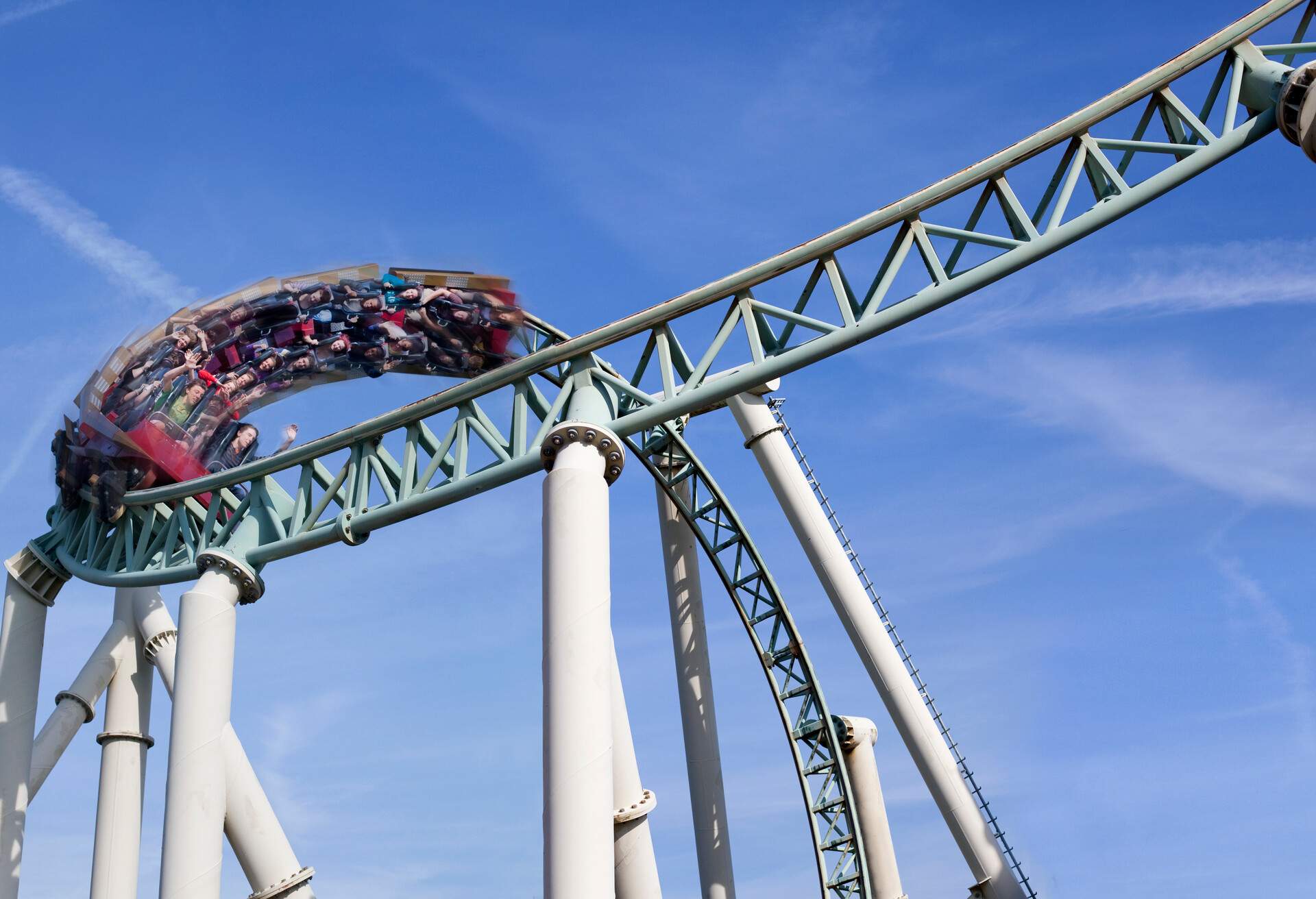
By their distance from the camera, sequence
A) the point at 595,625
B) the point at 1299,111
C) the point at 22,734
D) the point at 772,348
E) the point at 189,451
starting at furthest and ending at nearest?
the point at 22,734, the point at 189,451, the point at 772,348, the point at 1299,111, the point at 595,625

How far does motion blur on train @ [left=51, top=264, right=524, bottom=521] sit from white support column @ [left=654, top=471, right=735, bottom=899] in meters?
5.55

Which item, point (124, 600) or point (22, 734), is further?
point (124, 600)

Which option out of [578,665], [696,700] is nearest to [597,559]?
[578,665]

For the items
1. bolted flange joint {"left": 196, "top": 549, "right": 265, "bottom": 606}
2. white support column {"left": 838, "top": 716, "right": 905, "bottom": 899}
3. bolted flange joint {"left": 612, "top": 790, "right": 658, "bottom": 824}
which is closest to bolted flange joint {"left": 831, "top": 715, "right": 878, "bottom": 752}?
white support column {"left": 838, "top": 716, "right": 905, "bottom": 899}

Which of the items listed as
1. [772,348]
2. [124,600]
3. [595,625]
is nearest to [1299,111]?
[772,348]

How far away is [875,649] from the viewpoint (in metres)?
17.6

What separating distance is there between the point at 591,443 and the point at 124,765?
31.8 feet

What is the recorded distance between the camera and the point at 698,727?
19156 millimetres

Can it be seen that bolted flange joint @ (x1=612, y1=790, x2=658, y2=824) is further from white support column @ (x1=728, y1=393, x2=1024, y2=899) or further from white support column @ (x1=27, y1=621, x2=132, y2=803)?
white support column @ (x1=27, y1=621, x2=132, y2=803)

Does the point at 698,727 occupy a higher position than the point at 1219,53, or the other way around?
the point at 1219,53

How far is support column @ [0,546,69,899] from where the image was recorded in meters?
17.4

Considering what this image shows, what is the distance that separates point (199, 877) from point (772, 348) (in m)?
7.33

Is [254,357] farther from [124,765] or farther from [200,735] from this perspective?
[124,765]

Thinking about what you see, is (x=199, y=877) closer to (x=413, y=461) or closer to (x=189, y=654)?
Answer: (x=189, y=654)
